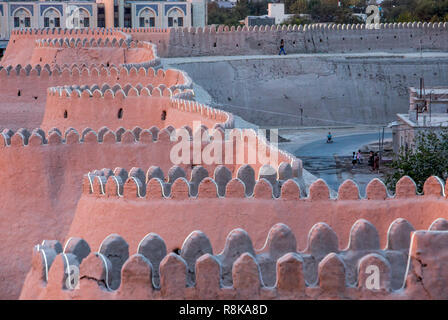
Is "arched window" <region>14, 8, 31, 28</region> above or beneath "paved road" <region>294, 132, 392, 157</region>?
above

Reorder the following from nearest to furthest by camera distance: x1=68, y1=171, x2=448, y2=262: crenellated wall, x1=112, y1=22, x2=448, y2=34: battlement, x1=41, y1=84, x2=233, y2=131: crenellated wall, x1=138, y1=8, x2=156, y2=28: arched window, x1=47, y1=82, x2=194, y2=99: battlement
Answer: x1=68, y1=171, x2=448, y2=262: crenellated wall, x1=41, y1=84, x2=233, y2=131: crenellated wall, x1=47, y1=82, x2=194, y2=99: battlement, x1=112, y1=22, x2=448, y2=34: battlement, x1=138, y1=8, x2=156, y2=28: arched window

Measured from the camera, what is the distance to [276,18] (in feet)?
242

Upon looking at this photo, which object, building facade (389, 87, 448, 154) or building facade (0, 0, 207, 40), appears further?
building facade (0, 0, 207, 40)

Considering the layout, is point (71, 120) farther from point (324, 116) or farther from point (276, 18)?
point (276, 18)

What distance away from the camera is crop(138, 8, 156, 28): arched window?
59.2 m

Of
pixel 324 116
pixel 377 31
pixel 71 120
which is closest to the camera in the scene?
pixel 71 120

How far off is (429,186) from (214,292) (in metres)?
4.64

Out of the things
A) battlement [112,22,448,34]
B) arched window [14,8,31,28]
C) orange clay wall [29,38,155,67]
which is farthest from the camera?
arched window [14,8,31,28]

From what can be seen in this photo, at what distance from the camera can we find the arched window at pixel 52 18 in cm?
5838

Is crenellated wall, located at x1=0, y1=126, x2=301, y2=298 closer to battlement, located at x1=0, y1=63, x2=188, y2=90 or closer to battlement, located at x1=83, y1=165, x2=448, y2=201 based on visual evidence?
battlement, located at x1=83, y1=165, x2=448, y2=201

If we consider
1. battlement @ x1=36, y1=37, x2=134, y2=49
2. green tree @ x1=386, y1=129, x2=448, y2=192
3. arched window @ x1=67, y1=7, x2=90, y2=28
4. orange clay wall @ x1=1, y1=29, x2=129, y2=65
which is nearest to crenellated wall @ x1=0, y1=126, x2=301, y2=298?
green tree @ x1=386, y1=129, x2=448, y2=192

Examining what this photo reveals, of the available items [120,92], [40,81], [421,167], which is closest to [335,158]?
[40,81]

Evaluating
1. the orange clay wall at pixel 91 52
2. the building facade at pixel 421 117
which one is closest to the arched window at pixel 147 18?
the orange clay wall at pixel 91 52
